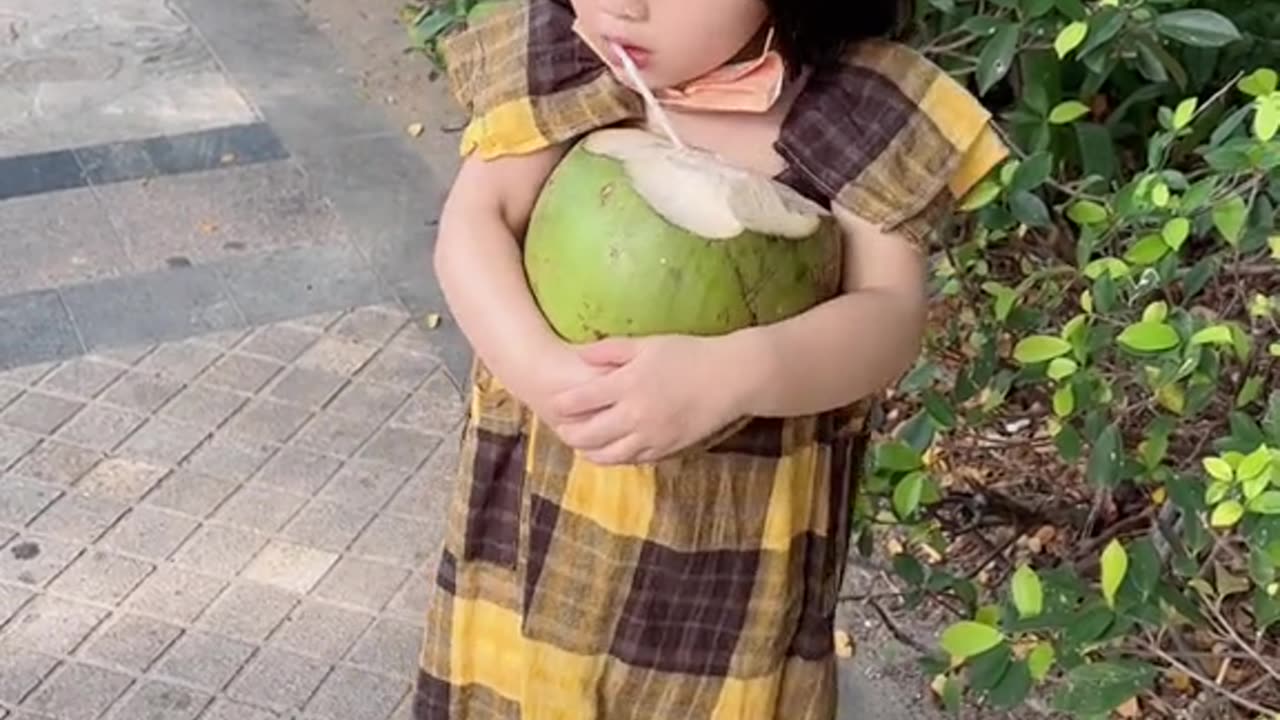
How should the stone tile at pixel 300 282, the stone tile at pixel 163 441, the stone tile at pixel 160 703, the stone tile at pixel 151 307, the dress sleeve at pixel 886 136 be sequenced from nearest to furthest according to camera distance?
the dress sleeve at pixel 886 136, the stone tile at pixel 160 703, the stone tile at pixel 163 441, the stone tile at pixel 151 307, the stone tile at pixel 300 282

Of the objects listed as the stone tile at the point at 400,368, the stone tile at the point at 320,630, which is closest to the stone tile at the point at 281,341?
the stone tile at the point at 400,368

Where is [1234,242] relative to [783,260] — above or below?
below

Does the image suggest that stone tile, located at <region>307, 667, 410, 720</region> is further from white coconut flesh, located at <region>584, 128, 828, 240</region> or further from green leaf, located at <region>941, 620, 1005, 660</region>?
white coconut flesh, located at <region>584, 128, 828, 240</region>

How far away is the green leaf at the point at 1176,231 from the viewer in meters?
1.82

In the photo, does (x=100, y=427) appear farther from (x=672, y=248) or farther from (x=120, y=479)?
(x=672, y=248)

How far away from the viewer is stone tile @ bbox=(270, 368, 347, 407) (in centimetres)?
328

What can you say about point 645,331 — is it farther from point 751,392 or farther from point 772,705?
point 772,705

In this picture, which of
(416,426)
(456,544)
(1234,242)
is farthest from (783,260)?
(416,426)

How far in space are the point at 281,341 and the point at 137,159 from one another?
0.86 meters

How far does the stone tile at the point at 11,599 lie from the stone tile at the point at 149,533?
0.14 meters

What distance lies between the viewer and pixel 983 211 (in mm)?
2131

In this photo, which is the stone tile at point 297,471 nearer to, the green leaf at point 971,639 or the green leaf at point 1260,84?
the green leaf at point 971,639

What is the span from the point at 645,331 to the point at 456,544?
37 centimetres

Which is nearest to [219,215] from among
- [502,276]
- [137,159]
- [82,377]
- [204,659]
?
[137,159]
